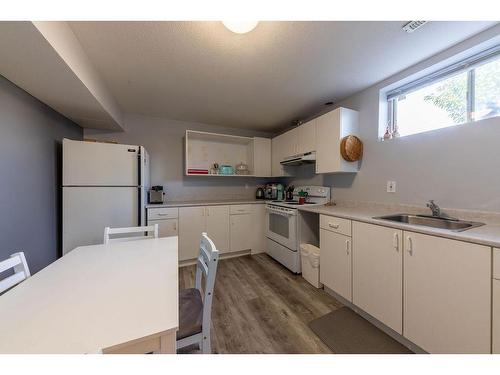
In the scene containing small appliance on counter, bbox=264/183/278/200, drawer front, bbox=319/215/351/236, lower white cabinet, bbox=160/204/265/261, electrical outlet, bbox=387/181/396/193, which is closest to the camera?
drawer front, bbox=319/215/351/236

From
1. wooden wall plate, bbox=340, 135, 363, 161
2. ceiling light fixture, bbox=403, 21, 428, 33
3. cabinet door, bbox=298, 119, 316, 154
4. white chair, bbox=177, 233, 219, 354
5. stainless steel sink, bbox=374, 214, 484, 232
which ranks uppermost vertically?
ceiling light fixture, bbox=403, 21, 428, 33

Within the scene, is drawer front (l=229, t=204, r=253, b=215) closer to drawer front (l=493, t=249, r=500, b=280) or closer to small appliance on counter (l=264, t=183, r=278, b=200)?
small appliance on counter (l=264, t=183, r=278, b=200)

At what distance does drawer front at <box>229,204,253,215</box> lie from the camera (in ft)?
9.61

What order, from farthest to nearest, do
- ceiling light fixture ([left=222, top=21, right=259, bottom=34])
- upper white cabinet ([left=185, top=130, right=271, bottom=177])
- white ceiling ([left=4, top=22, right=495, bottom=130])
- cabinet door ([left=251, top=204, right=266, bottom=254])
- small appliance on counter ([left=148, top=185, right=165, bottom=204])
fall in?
upper white cabinet ([left=185, top=130, right=271, bottom=177])
cabinet door ([left=251, top=204, right=266, bottom=254])
small appliance on counter ([left=148, top=185, right=165, bottom=204])
white ceiling ([left=4, top=22, right=495, bottom=130])
ceiling light fixture ([left=222, top=21, right=259, bottom=34])

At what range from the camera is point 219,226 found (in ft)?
9.36

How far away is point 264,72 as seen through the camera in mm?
1797

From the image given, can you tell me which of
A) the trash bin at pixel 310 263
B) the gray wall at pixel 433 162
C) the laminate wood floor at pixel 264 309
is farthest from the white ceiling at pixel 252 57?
the laminate wood floor at pixel 264 309

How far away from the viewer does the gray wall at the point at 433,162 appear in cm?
133

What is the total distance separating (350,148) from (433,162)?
2.33 feet

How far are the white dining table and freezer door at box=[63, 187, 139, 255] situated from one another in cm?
118

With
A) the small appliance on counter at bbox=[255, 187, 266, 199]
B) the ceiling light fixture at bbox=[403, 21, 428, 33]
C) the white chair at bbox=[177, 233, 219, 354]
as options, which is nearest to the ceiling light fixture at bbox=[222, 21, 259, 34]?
the ceiling light fixture at bbox=[403, 21, 428, 33]

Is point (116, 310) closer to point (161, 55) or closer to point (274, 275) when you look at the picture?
point (161, 55)

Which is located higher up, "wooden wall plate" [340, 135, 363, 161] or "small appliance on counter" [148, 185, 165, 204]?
"wooden wall plate" [340, 135, 363, 161]

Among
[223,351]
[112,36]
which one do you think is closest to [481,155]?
[223,351]
